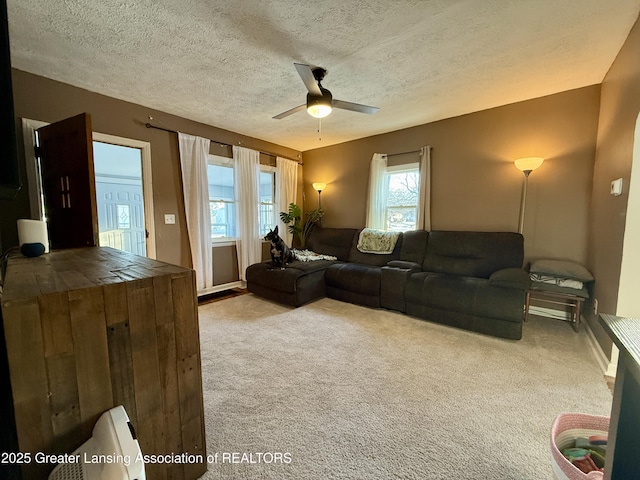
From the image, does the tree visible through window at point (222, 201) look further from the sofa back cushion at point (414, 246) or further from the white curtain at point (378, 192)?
the sofa back cushion at point (414, 246)

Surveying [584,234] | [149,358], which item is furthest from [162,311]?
[584,234]

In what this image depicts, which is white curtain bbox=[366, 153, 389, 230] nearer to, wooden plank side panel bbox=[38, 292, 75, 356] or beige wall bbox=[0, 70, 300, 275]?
beige wall bbox=[0, 70, 300, 275]

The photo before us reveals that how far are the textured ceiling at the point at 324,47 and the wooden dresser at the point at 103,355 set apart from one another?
1763 millimetres

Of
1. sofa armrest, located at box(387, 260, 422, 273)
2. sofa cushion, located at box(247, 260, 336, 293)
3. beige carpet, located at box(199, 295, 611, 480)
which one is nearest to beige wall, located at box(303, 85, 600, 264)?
sofa armrest, located at box(387, 260, 422, 273)

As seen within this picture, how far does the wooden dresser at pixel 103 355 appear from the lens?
730mm

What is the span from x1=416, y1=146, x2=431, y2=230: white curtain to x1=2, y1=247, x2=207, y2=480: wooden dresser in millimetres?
3518

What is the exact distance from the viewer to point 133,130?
123 inches

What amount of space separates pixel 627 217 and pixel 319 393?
2539 millimetres

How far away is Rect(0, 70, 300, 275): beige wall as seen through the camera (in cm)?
241

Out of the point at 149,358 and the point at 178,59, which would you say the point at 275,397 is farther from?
the point at 178,59

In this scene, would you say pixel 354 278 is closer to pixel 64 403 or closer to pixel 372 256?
pixel 372 256

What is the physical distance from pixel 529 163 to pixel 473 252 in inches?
45.0

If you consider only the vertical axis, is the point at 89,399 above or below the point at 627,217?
below

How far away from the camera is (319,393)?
67.9 inches
